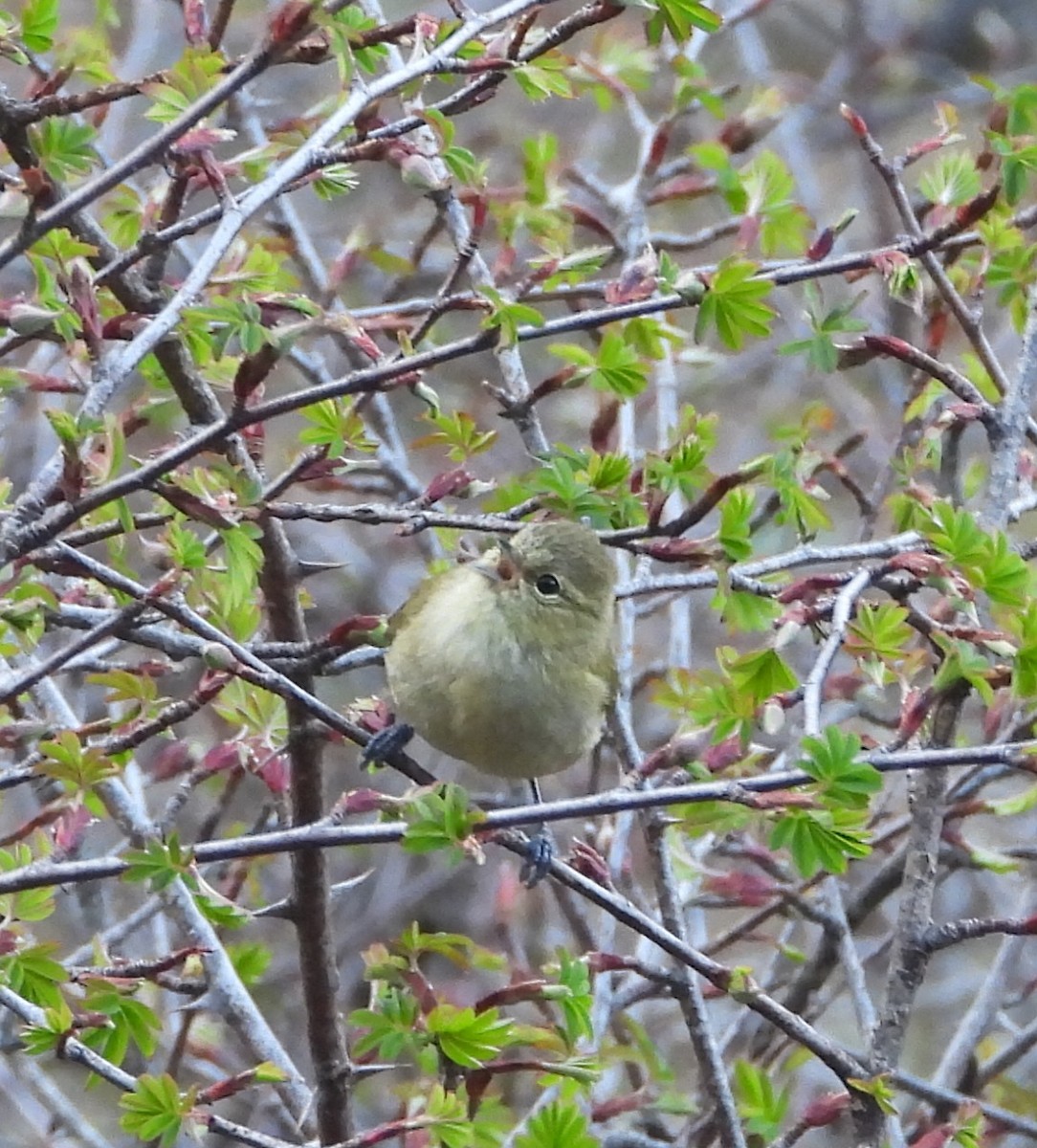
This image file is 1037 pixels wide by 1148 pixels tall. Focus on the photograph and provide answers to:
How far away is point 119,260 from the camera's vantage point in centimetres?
244

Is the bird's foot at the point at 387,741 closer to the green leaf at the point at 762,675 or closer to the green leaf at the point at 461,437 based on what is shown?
the green leaf at the point at 461,437

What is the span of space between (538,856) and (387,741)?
2.34 ft

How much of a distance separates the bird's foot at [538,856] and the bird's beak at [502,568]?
542 millimetres

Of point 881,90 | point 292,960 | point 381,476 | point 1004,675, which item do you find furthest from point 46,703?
point 881,90

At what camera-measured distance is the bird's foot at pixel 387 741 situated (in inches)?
126

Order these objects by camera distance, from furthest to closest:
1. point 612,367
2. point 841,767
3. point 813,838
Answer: point 612,367, point 813,838, point 841,767

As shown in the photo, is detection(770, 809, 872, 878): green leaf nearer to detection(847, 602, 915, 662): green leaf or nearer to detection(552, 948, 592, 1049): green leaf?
detection(847, 602, 915, 662): green leaf

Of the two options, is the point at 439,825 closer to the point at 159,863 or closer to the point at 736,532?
the point at 159,863

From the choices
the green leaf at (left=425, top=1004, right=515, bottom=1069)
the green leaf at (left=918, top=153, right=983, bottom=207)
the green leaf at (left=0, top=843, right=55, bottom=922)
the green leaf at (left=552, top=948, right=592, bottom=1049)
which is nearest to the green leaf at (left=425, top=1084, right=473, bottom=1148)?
the green leaf at (left=425, top=1004, right=515, bottom=1069)

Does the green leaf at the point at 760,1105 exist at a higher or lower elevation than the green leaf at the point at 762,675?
lower

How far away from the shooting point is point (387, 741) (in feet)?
11.3

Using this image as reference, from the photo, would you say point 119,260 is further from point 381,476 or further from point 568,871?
point 381,476

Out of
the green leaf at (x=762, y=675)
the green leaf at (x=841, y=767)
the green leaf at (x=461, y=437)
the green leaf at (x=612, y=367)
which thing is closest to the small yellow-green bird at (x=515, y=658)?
the green leaf at (x=461, y=437)

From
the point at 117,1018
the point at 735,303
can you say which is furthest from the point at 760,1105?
the point at 735,303
